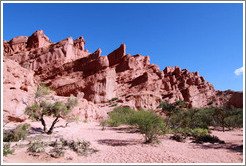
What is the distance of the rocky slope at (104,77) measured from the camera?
38.2 metres

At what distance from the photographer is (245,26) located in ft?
16.2

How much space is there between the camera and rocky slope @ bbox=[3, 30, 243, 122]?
3822 cm

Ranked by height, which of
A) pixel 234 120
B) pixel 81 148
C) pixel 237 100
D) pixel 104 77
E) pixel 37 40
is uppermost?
pixel 37 40

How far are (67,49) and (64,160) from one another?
48.9m

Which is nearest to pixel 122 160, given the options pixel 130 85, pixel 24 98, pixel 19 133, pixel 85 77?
pixel 19 133

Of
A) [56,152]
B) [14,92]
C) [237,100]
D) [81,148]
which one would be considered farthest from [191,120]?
[237,100]

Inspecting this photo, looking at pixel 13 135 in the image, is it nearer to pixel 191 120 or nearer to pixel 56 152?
pixel 56 152

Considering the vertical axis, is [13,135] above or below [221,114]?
above

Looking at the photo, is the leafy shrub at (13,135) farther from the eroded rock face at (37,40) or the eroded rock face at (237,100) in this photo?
the eroded rock face at (37,40)

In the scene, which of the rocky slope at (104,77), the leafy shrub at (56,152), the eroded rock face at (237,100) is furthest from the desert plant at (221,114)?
the leafy shrub at (56,152)

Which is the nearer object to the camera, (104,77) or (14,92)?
(14,92)

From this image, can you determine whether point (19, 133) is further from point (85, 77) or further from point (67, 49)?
point (67, 49)

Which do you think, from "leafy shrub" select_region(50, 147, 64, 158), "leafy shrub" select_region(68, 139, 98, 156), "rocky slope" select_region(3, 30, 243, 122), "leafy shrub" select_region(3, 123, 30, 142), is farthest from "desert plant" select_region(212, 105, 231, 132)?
"leafy shrub" select_region(3, 123, 30, 142)

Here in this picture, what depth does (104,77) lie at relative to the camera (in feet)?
130
